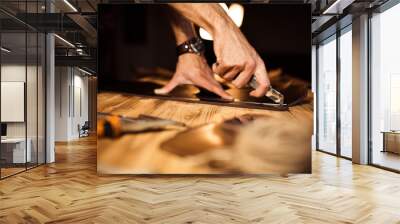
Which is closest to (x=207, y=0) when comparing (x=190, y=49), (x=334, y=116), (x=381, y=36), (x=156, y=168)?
(x=190, y=49)

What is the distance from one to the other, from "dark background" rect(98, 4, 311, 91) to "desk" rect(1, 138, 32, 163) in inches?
73.4

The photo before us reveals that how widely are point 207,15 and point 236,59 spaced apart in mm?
897

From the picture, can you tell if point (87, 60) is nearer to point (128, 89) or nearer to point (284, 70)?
point (128, 89)

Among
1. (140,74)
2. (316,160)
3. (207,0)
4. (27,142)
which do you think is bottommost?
(316,160)

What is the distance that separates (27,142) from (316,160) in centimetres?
627

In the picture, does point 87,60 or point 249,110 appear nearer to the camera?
point 249,110

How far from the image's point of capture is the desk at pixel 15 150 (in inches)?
266

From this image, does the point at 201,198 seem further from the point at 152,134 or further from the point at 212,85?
the point at 212,85

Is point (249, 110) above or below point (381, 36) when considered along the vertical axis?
below

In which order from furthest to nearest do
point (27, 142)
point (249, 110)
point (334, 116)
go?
point (334, 116) < point (27, 142) < point (249, 110)

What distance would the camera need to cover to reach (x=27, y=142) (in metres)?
7.71

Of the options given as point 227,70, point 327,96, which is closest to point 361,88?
point 327,96

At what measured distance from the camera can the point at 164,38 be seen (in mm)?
6797

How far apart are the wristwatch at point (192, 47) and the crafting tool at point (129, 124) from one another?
1.21 m
